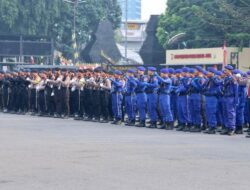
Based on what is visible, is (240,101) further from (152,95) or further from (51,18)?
(51,18)

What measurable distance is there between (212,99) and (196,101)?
914 millimetres

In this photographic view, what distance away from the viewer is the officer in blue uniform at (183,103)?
2456cm

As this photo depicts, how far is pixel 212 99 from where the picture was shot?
23234mm

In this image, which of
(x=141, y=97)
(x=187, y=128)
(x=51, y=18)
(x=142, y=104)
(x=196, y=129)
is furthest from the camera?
(x=51, y=18)

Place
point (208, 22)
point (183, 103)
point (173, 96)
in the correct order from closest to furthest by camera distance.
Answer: point (183, 103)
point (173, 96)
point (208, 22)

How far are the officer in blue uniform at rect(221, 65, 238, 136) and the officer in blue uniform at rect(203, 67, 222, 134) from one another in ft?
0.93

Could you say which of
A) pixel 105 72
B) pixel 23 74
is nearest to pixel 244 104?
pixel 105 72

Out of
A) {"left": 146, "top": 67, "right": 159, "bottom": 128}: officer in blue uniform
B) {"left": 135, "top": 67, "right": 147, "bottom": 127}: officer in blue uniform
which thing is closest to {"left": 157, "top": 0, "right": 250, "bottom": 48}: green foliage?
{"left": 135, "top": 67, "right": 147, "bottom": 127}: officer in blue uniform

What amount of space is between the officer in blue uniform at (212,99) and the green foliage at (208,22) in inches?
844

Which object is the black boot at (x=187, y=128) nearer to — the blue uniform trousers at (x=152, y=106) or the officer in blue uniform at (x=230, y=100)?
the blue uniform trousers at (x=152, y=106)

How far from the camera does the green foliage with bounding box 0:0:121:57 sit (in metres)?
72.3

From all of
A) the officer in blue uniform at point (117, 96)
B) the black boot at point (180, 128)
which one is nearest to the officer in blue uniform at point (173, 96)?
the black boot at point (180, 128)

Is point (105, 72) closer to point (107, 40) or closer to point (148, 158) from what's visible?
point (148, 158)

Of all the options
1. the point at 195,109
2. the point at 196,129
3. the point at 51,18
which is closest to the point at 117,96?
the point at 195,109
